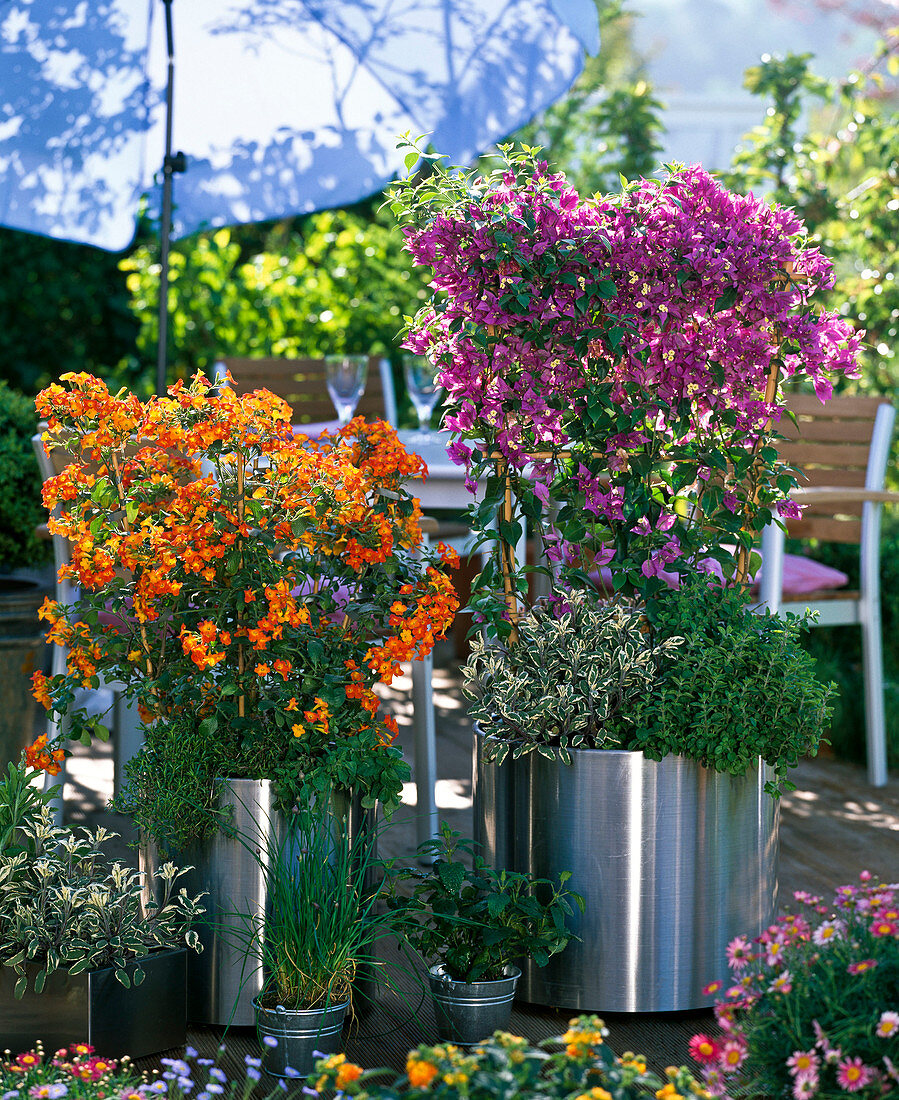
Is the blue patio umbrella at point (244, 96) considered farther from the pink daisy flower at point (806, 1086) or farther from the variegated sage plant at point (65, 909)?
the pink daisy flower at point (806, 1086)

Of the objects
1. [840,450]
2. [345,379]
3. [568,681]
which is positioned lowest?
[568,681]

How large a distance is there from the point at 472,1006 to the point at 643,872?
13.1 inches

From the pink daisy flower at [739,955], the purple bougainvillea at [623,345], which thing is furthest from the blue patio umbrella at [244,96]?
the pink daisy flower at [739,955]

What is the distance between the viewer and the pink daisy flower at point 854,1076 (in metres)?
1.19

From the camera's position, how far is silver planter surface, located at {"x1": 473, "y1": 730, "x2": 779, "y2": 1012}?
1.85 m

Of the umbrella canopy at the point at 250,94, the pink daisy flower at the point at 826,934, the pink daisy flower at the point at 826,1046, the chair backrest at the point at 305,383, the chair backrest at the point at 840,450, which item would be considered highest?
the umbrella canopy at the point at 250,94

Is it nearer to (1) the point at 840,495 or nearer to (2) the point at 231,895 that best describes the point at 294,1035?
(2) the point at 231,895

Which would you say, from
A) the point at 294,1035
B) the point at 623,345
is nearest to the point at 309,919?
the point at 294,1035

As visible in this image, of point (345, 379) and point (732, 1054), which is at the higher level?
point (345, 379)

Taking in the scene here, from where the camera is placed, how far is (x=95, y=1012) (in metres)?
1.66

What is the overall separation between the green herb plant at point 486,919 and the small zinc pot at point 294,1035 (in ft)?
0.64

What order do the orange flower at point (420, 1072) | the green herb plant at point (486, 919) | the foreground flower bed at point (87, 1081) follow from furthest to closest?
the green herb plant at point (486, 919) < the foreground flower bed at point (87, 1081) < the orange flower at point (420, 1072)

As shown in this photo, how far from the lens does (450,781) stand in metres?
3.38

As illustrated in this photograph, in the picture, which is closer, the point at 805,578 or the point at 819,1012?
the point at 819,1012
